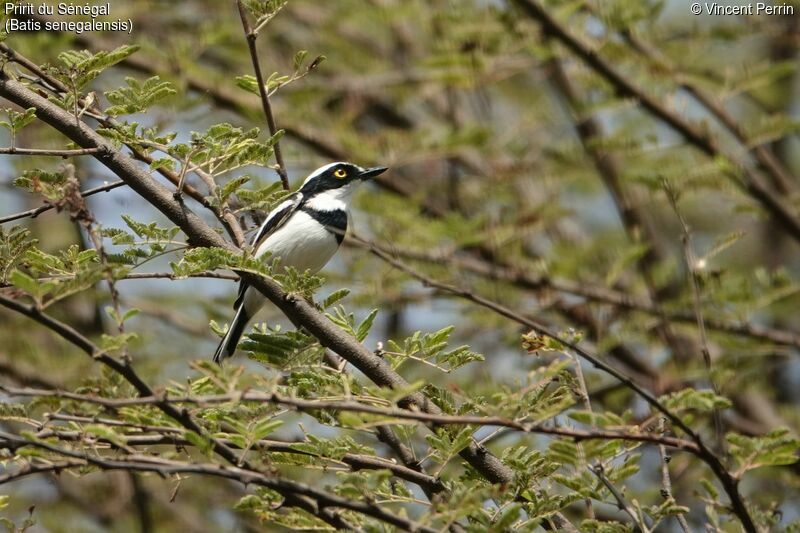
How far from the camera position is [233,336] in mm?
4680

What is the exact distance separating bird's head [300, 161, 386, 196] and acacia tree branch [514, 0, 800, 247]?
51.5 inches

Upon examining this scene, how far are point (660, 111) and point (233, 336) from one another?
289 centimetres

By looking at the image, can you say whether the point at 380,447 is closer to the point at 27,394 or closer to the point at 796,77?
the point at 27,394

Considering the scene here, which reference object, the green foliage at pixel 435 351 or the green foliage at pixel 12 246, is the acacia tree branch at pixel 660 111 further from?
the green foliage at pixel 12 246

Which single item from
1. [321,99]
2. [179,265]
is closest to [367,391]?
[179,265]

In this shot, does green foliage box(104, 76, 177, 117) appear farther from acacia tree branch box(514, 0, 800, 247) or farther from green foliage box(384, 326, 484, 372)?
acacia tree branch box(514, 0, 800, 247)

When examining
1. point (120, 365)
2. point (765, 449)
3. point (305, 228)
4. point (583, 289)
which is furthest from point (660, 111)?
point (120, 365)

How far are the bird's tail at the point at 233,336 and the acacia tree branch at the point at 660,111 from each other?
2.31m

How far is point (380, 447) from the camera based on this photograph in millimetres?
6570

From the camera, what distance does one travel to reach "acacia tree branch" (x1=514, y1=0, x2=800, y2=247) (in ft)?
18.0

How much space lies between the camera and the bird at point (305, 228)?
467cm

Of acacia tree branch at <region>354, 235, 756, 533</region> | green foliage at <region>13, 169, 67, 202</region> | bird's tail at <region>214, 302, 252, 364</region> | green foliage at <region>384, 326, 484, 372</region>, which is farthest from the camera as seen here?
bird's tail at <region>214, 302, 252, 364</region>

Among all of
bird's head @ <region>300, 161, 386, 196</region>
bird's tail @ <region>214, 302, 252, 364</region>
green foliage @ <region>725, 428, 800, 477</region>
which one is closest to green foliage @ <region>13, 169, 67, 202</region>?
bird's tail @ <region>214, 302, 252, 364</region>

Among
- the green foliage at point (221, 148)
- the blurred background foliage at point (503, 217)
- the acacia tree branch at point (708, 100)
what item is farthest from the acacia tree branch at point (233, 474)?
the acacia tree branch at point (708, 100)
